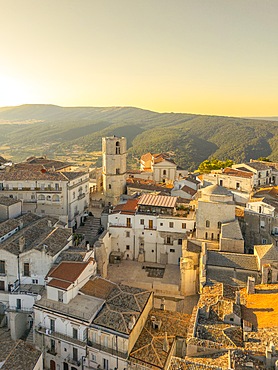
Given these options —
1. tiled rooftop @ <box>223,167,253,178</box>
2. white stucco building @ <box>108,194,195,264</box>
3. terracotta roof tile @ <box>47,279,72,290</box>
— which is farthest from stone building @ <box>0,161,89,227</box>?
tiled rooftop @ <box>223,167,253,178</box>

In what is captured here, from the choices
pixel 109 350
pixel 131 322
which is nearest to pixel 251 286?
pixel 131 322

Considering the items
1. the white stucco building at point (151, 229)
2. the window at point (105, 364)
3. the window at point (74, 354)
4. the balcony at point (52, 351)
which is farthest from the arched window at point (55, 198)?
the window at point (105, 364)

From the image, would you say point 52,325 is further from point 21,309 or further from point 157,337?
point 157,337

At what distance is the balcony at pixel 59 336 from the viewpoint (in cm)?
2384

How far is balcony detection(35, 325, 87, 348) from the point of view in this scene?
23837 millimetres

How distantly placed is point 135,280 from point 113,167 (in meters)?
19.1

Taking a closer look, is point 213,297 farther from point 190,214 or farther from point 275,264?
point 190,214

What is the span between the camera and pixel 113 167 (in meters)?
49.2

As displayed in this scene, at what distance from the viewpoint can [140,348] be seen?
76.8 feet

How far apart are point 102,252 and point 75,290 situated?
793 cm

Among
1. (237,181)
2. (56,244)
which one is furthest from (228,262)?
(237,181)

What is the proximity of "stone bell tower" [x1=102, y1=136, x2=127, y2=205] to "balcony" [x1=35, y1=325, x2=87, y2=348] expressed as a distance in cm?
2531

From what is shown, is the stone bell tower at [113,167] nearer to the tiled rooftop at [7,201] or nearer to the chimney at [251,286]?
the tiled rooftop at [7,201]

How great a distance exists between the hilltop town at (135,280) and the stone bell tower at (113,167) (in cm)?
365
